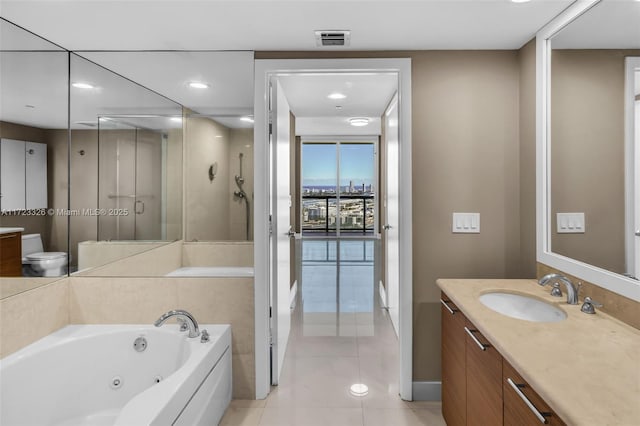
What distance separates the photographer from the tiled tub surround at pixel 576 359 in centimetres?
91

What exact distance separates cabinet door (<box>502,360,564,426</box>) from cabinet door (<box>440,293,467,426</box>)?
49 centimetres

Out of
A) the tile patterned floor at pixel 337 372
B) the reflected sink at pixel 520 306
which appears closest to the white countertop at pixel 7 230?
the tile patterned floor at pixel 337 372

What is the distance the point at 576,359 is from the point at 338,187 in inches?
322

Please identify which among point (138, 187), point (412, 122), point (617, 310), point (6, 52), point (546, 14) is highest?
point (546, 14)

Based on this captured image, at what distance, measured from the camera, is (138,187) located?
7.99 ft

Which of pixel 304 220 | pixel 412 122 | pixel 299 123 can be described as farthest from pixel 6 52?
pixel 304 220

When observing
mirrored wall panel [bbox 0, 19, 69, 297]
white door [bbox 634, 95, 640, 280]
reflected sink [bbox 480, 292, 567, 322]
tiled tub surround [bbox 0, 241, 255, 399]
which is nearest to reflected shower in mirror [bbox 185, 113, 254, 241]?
tiled tub surround [bbox 0, 241, 255, 399]

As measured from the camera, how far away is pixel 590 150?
173 cm

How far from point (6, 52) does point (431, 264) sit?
9.06 ft

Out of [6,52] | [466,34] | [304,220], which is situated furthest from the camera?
[304,220]

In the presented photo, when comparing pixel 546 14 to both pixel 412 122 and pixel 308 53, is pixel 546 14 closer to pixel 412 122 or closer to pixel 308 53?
pixel 412 122

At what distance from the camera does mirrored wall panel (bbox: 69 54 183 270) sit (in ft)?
7.61

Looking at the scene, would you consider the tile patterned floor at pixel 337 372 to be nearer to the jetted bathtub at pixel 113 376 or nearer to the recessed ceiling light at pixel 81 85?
the jetted bathtub at pixel 113 376

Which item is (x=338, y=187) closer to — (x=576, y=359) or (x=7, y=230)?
(x=7, y=230)
